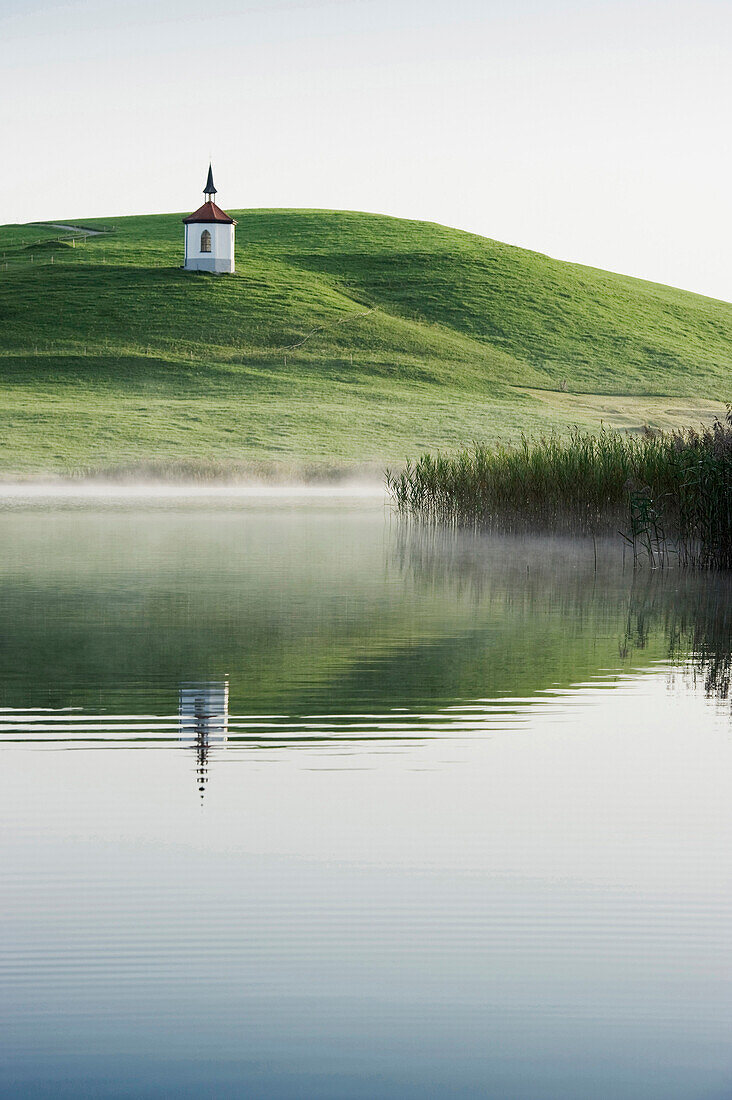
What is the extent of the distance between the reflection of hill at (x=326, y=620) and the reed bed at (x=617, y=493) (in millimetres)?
639

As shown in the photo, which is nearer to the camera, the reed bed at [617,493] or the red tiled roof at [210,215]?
the reed bed at [617,493]

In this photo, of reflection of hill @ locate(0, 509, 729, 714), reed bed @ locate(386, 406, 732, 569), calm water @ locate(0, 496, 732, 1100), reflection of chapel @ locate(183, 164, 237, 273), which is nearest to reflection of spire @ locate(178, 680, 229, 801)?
calm water @ locate(0, 496, 732, 1100)

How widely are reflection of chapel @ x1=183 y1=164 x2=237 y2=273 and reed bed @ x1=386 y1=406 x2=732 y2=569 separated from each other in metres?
69.7

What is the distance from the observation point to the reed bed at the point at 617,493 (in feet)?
67.8

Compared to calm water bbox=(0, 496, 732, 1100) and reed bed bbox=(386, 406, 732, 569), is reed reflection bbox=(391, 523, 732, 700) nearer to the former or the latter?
calm water bbox=(0, 496, 732, 1100)

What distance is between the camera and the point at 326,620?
599 inches

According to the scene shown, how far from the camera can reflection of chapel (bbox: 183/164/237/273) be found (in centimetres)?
9888

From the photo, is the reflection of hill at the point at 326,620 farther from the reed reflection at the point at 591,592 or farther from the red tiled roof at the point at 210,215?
the red tiled roof at the point at 210,215

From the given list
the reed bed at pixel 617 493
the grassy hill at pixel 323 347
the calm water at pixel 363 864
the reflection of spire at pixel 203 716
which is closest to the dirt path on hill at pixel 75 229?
the grassy hill at pixel 323 347

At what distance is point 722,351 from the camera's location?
100 meters

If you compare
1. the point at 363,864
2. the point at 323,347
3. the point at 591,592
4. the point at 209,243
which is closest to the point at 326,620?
the point at 591,592

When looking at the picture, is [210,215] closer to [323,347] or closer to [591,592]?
[323,347]

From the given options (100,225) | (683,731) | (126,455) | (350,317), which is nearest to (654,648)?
(683,731)

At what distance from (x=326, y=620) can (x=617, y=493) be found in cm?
1111
